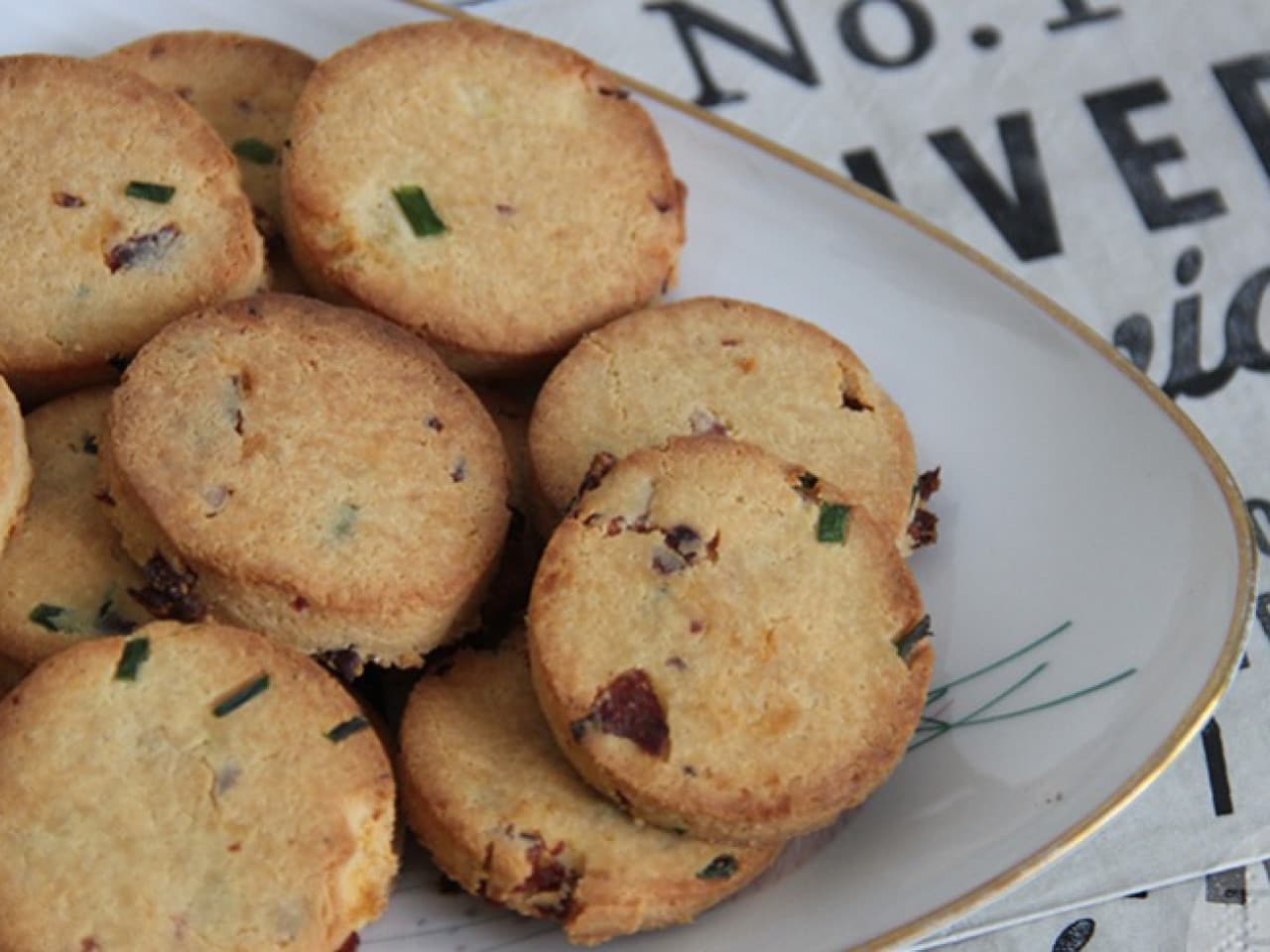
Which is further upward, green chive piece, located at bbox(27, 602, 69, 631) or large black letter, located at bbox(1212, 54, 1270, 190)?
large black letter, located at bbox(1212, 54, 1270, 190)

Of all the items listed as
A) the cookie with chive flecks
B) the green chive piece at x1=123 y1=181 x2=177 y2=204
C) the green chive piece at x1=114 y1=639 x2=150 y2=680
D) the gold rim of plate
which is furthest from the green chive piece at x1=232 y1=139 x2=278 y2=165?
the green chive piece at x1=114 y1=639 x2=150 y2=680

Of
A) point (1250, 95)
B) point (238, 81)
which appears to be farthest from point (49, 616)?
point (1250, 95)

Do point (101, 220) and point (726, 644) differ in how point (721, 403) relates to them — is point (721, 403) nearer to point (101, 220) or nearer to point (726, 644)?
point (726, 644)

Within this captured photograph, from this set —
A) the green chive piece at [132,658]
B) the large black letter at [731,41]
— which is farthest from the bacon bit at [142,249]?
the large black letter at [731,41]

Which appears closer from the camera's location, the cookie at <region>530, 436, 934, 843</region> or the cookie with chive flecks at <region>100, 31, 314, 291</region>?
the cookie at <region>530, 436, 934, 843</region>

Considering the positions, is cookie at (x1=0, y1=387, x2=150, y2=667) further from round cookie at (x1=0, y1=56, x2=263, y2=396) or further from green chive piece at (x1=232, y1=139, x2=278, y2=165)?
green chive piece at (x1=232, y1=139, x2=278, y2=165)

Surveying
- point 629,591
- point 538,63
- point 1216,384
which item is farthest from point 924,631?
point 1216,384

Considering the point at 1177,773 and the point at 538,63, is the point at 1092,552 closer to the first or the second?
the point at 1177,773
